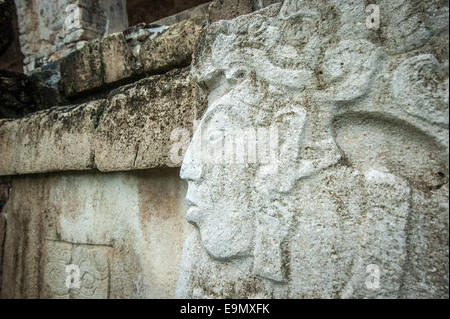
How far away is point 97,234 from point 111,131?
21.9 inches

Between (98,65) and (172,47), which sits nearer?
(172,47)

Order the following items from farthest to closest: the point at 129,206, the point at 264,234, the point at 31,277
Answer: the point at 31,277 < the point at 129,206 < the point at 264,234

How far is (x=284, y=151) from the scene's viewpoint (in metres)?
0.88

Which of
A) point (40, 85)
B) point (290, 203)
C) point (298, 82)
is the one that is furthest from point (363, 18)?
point (40, 85)

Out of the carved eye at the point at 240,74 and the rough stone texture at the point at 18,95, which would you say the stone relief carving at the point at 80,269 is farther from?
the carved eye at the point at 240,74

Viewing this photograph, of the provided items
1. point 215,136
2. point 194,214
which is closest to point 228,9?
point 215,136

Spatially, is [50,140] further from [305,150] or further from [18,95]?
[305,150]

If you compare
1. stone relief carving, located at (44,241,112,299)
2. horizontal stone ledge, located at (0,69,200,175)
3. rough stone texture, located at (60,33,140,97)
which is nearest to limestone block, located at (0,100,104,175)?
horizontal stone ledge, located at (0,69,200,175)

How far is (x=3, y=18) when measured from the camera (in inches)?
94.7

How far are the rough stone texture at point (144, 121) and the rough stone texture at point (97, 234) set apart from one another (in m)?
0.13

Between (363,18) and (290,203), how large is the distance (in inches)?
20.2

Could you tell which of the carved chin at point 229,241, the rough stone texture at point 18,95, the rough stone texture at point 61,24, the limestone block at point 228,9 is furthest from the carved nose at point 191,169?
the rough stone texture at point 61,24

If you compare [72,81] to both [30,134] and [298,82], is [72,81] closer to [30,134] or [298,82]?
[30,134]

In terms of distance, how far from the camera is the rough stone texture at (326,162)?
2.46ft
